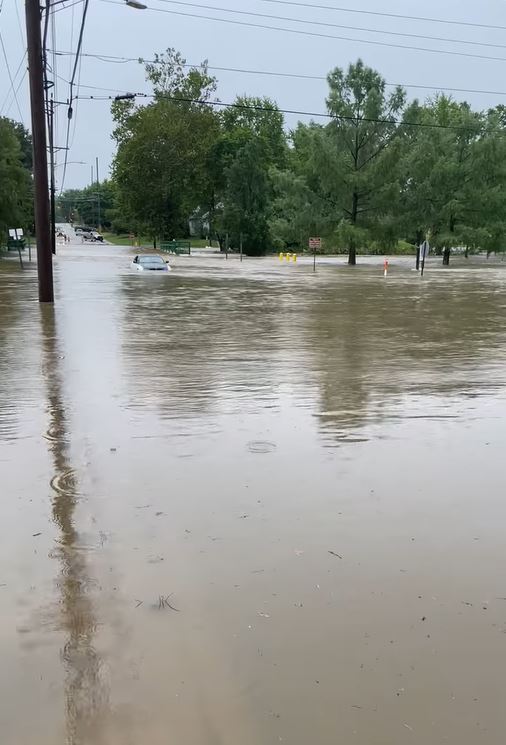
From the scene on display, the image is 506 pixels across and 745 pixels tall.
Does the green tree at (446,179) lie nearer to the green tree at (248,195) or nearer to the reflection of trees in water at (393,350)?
the green tree at (248,195)

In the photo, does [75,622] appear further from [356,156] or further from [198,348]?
[356,156]

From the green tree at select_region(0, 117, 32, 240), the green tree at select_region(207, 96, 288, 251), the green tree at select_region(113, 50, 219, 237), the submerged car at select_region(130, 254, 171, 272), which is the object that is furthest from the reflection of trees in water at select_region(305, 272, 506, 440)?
the green tree at select_region(113, 50, 219, 237)

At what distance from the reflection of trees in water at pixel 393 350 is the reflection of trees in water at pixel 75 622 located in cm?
272

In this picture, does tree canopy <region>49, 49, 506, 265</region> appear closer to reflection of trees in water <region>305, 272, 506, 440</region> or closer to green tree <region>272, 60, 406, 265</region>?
green tree <region>272, 60, 406, 265</region>

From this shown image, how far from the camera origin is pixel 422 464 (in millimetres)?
6066

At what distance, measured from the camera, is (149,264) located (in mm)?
37875

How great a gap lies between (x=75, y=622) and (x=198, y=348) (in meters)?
9.18

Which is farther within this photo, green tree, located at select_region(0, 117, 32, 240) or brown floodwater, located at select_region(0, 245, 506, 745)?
green tree, located at select_region(0, 117, 32, 240)

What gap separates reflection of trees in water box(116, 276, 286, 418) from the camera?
885 cm

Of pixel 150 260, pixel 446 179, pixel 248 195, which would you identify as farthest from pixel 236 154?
pixel 150 260

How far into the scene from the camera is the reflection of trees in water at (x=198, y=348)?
348 inches

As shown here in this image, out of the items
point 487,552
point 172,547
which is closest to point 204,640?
point 172,547

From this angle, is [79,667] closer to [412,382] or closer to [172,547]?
[172,547]

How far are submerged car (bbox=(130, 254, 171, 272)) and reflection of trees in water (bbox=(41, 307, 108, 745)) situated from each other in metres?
31.7
